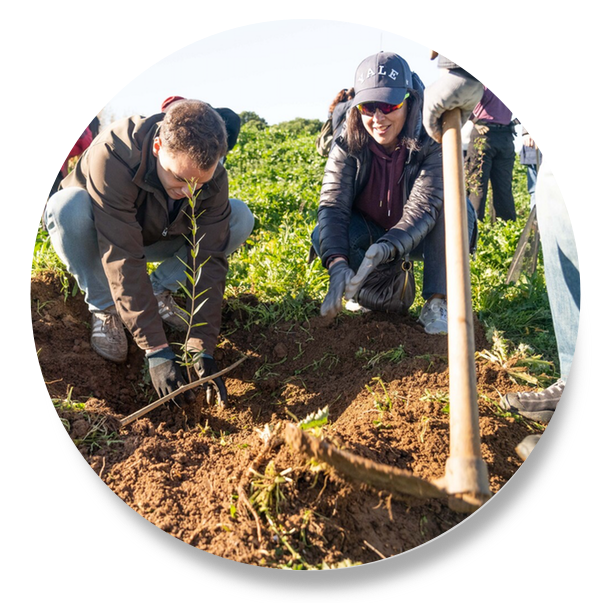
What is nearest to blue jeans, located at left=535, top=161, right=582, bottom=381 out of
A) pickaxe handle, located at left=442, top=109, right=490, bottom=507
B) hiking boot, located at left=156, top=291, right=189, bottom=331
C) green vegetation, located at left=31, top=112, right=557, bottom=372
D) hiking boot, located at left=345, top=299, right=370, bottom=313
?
green vegetation, located at left=31, top=112, right=557, bottom=372

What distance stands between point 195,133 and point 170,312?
2.93ft

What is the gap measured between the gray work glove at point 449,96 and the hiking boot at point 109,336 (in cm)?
139

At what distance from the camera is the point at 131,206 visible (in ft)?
6.96

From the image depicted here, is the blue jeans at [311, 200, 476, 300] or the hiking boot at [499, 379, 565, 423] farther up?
the blue jeans at [311, 200, 476, 300]

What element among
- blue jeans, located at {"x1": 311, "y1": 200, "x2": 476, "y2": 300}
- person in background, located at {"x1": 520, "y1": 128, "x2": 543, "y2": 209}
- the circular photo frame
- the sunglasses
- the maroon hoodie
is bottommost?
the circular photo frame

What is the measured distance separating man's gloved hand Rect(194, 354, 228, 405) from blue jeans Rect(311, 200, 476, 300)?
2.16ft

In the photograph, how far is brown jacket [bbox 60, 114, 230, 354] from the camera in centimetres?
207

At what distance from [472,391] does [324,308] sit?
0.73m

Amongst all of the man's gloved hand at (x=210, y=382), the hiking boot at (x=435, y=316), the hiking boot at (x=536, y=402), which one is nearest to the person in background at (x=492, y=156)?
the hiking boot at (x=435, y=316)

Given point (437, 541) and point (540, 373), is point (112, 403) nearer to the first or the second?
point (437, 541)

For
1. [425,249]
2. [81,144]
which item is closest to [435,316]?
[425,249]

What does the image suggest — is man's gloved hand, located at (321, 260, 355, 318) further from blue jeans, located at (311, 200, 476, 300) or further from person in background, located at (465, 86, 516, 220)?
person in background, located at (465, 86, 516, 220)

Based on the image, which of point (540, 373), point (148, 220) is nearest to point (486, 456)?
point (540, 373)

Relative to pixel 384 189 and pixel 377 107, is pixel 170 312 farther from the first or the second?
pixel 377 107
